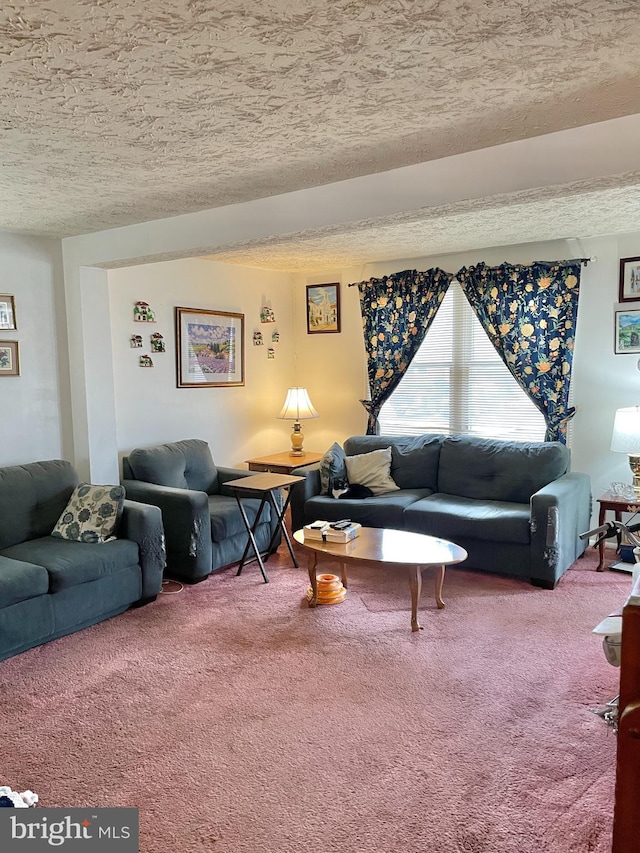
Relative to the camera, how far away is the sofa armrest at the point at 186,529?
393cm

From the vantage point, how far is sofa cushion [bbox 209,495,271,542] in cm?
414

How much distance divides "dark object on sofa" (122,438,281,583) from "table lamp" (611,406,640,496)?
8.30 ft

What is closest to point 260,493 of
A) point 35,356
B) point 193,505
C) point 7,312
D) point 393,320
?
point 193,505

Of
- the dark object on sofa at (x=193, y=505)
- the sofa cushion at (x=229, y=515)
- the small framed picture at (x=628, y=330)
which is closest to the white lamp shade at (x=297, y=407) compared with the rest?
the dark object on sofa at (x=193, y=505)

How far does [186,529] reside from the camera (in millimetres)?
3943

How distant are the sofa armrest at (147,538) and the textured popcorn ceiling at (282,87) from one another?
1795 millimetres

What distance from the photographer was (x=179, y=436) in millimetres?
4957

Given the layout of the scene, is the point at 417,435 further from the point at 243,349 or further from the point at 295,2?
the point at 295,2

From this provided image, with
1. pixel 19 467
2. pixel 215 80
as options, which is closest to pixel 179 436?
pixel 19 467

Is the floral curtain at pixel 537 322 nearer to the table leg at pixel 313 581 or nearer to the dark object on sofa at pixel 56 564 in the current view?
the table leg at pixel 313 581

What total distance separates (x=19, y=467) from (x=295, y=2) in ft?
10.7

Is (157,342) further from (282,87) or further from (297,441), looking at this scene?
(282,87)

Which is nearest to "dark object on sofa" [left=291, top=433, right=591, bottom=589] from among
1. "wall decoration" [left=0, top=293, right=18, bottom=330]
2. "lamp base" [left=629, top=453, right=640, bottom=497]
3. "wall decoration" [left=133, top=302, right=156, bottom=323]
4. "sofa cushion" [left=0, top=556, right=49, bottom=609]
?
"lamp base" [left=629, top=453, right=640, bottom=497]

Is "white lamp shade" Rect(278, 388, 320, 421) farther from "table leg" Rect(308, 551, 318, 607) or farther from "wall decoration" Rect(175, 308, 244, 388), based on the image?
"table leg" Rect(308, 551, 318, 607)
